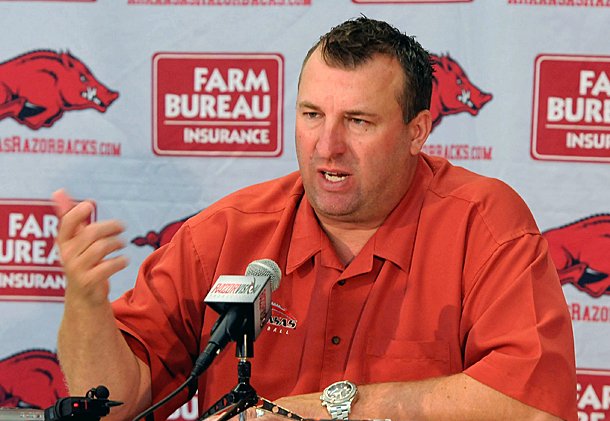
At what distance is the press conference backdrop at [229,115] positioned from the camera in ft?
9.29

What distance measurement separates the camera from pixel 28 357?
3.02 metres

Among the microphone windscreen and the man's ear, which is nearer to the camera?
the microphone windscreen

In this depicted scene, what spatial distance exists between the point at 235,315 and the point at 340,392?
0.68 meters

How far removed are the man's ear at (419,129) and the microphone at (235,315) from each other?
100 cm

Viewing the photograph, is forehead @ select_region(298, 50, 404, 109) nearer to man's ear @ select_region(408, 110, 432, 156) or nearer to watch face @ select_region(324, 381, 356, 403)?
man's ear @ select_region(408, 110, 432, 156)

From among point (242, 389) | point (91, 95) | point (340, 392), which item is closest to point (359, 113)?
point (340, 392)

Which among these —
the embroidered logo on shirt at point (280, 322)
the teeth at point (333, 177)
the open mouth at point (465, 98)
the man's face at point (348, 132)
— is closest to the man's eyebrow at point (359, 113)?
the man's face at point (348, 132)

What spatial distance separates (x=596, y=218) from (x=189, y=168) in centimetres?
137

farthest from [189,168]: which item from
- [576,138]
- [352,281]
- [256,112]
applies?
[576,138]

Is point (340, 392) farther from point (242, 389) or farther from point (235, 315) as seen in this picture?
point (235, 315)

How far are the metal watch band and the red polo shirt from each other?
0.65ft

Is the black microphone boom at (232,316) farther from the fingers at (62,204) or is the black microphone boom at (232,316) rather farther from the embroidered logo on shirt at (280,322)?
the embroidered logo on shirt at (280,322)

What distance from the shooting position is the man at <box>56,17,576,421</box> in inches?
76.9

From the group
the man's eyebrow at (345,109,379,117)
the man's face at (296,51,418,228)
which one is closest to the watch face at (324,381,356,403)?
the man's face at (296,51,418,228)
